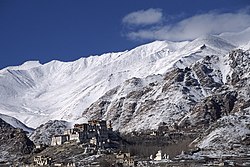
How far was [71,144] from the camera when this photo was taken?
537 ft

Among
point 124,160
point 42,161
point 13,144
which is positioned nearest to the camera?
point 124,160

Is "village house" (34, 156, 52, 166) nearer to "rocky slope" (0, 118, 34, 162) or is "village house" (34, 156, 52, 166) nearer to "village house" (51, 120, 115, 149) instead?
"village house" (51, 120, 115, 149)

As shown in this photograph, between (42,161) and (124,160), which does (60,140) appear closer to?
(42,161)

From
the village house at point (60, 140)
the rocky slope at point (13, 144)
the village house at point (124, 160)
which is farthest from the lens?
the rocky slope at point (13, 144)

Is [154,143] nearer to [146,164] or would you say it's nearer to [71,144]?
[71,144]

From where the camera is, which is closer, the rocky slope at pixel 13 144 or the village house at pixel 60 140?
the village house at pixel 60 140

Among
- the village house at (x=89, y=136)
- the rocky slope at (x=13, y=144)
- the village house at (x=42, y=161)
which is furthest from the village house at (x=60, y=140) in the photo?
the village house at (x=42, y=161)

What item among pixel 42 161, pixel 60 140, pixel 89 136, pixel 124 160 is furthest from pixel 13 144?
pixel 124 160

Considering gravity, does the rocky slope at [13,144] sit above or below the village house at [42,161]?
above

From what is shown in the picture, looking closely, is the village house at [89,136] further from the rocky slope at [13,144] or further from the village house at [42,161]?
the village house at [42,161]

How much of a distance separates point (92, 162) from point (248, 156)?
30.8 meters

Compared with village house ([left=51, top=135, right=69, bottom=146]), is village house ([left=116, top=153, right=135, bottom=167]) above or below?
below

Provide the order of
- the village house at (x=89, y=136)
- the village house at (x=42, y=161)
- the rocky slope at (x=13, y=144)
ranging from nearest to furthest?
1. the village house at (x=42, y=161)
2. the village house at (x=89, y=136)
3. the rocky slope at (x=13, y=144)

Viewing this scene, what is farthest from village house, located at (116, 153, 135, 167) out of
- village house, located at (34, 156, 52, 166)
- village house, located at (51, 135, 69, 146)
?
village house, located at (51, 135, 69, 146)
